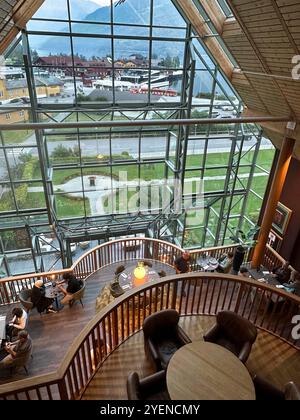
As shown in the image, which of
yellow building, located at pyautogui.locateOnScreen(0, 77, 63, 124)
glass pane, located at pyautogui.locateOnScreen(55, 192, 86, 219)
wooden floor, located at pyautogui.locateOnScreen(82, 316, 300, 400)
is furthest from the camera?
glass pane, located at pyautogui.locateOnScreen(55, 192, 86, 219)

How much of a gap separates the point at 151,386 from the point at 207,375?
639 millimetres

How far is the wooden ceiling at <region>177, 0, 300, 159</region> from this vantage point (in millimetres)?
4145

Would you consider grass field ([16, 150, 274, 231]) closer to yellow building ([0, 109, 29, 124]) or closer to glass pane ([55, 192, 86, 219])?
glass pane ([55, 192, 86, 219])

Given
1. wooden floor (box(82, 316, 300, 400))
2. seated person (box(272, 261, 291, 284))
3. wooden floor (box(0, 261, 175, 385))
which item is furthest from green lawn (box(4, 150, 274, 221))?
wooden floor (box(82, 316, 300, 400))

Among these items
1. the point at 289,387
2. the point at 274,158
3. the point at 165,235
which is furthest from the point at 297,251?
the point at 289,387

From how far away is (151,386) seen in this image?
3.16m

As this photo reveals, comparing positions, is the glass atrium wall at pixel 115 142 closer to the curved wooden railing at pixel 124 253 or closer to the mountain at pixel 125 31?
the mountain at pixel 125 31

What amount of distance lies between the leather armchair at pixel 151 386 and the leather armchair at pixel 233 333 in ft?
2.97

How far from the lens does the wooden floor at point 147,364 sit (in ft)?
10.7

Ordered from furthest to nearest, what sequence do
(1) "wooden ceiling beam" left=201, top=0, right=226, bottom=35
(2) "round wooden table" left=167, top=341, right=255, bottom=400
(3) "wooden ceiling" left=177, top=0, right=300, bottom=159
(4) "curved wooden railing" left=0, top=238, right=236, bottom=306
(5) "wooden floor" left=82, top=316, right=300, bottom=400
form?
(4) "curved wooden railing" left=0, top=238, right=236, bottom=306 → (1) "wooden ceiling beam" left=201, top=0, right=226, bottom=35 → (3) "wooden ceiling" left=177, top=0, right=300, bottom=159 → (5) "wooden floor" left=82, top=316, right=300, bottom=400 → (2) "round wooden table" left=167, top=341, right=255, bottom=400

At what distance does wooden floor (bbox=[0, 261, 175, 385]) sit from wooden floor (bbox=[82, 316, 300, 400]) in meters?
1.75

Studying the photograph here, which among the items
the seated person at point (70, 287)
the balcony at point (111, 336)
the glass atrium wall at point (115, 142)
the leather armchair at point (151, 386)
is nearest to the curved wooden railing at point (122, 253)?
the balcony at point (111, 336)

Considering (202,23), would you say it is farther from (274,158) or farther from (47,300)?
(47,300)

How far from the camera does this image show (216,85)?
815cm
